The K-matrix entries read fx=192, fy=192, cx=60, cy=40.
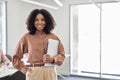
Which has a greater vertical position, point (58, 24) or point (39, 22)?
point (58, 24)

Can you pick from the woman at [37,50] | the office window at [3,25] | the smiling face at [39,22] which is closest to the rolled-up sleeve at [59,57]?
the woman at [37,50]

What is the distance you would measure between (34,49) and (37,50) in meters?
0.03

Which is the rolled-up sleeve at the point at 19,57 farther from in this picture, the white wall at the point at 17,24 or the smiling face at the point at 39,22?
the white wall at the point at 17,24

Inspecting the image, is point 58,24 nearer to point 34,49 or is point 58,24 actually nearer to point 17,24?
point 17,24

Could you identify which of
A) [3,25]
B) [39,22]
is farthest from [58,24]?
[39,22]

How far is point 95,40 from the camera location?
226 inches

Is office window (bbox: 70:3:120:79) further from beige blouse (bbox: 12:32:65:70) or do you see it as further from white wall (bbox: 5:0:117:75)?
beige blouse (bbox: 12:32:65:70)

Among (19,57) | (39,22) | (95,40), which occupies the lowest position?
(19,57)

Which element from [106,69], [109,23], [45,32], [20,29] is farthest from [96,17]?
[45,32]

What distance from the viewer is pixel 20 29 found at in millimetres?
6363

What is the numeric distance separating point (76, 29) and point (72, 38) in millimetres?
312

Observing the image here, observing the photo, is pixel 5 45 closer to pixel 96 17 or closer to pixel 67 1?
pixel 67 1

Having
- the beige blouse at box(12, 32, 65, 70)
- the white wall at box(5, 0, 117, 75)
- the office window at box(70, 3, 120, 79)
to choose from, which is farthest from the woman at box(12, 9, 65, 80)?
the white wall at box(5, 0, 117, 75)

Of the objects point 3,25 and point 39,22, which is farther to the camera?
point 3,25
